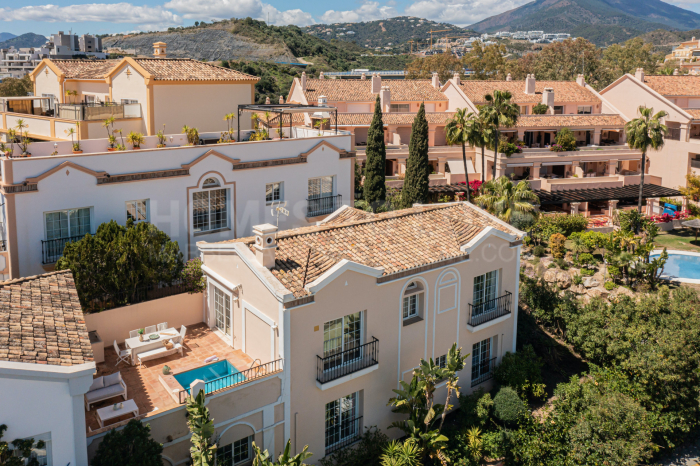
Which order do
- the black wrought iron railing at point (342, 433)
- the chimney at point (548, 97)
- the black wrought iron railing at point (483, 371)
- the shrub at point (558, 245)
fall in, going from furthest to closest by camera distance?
the chimney at point (548, 97) < the shrub at point (558, 245) < the black wrought iron railing at point (483, 371) < the black wrought iron railing at point (342, 433)

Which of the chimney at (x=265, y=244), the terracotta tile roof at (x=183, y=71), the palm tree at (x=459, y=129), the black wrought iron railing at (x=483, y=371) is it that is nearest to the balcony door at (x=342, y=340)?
the chimney at (x=265, y=244)

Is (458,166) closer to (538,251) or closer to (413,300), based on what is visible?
(538,251)

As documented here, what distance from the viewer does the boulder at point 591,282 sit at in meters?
38.7

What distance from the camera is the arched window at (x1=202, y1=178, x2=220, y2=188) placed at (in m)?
28.5

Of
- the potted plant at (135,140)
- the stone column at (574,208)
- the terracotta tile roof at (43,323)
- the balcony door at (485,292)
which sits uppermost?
the potted plant at (135,140)

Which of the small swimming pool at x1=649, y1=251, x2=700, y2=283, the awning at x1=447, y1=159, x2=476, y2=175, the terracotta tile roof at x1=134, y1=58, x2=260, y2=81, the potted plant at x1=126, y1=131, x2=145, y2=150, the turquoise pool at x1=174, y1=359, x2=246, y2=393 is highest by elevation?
the terracotta tile roof at x1=134, y1=58, x2=260, y2=81

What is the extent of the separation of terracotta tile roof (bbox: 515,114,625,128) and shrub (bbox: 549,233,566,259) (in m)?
25.2

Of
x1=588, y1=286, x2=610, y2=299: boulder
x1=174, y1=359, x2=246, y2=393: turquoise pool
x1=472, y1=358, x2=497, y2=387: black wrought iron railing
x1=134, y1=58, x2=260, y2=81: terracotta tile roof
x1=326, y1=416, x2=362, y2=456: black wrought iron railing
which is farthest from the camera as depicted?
x1=588, y1=286, x2=610, y2=299: boulder

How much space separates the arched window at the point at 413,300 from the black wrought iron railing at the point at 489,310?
291 centimetres

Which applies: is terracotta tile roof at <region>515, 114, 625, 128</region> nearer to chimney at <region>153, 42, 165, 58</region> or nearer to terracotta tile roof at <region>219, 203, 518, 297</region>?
chimney at <region>153, 42, 165, 58</region>

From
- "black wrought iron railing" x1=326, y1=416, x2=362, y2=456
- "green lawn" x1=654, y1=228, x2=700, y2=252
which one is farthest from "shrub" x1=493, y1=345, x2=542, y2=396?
"green lawn" x1=654, y1=228, x2=700, y2=252

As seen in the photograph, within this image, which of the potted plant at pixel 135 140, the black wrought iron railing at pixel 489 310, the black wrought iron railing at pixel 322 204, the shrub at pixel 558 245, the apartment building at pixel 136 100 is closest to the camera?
the black wrought iron railing at pixel 489 310

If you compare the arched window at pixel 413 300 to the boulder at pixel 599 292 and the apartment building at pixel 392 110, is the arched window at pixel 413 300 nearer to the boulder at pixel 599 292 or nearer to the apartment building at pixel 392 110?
the boulder at pixel 599 292

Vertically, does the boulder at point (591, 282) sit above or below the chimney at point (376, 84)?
below
